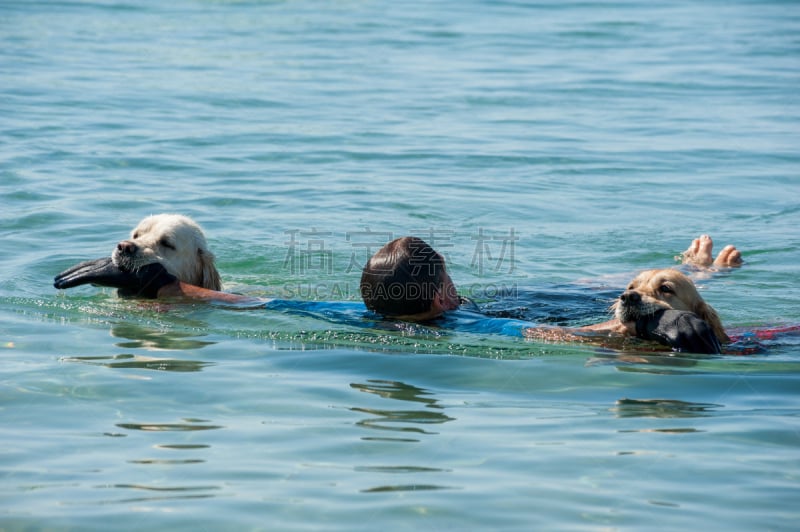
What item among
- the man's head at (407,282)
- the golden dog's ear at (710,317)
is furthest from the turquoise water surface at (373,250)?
the golden dog's ear at (710,317)

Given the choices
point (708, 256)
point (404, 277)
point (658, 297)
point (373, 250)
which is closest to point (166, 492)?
point (404, 277)

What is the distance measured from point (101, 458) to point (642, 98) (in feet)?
49.2

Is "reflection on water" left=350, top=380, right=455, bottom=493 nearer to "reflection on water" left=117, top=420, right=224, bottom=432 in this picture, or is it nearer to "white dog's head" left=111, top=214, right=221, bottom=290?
"reflection on water" left=117, top=420, right=224, bottom=432

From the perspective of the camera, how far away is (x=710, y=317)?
698 cm

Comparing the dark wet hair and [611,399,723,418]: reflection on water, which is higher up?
the dark wet hair

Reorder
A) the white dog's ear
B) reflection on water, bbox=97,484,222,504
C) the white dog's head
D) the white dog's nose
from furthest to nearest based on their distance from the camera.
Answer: the white dog's ear
the white dog's head
the white dog's nose
reflection on water, bbox=97,484,222,504

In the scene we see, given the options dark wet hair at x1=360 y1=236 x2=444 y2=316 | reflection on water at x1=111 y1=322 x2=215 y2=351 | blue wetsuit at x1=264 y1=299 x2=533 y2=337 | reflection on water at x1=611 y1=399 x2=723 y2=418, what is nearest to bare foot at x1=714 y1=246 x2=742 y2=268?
blue wetsuit at x1=264 y1=299 x2=533 y2=337

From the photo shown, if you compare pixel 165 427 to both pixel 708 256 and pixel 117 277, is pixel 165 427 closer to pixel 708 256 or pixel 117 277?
pixel 117 277

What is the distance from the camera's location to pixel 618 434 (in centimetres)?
523

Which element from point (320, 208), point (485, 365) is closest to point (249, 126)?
point (320, 208)

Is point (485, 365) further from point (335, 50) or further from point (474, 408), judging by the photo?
point (335, 50)

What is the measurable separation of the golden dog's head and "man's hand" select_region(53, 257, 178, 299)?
3235mm

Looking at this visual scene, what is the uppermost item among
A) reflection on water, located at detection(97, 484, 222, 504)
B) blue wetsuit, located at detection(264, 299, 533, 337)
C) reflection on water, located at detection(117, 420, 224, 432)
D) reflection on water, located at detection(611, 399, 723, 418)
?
blue wetsuit, located at detection(264, 299, 533, 337)

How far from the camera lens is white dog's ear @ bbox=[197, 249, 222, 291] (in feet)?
26.1
